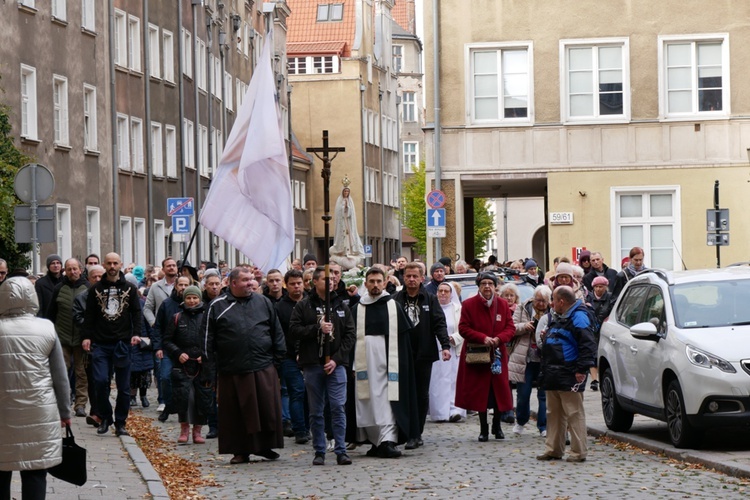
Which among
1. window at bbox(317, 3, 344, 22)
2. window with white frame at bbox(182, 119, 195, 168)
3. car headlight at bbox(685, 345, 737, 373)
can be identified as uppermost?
window at bbox(317, 3, 344, 22)

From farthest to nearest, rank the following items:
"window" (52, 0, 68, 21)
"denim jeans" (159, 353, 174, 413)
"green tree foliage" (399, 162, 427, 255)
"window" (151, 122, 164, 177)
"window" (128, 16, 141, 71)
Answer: "green tree foliage" (399, 162, 427, 255) → "window" (151, 122, 164, 177) → "window" (128, 16, 141, 71) → "window" (52, 0, 68, 21) → "denim jeans" (159, 353, 174, 413)

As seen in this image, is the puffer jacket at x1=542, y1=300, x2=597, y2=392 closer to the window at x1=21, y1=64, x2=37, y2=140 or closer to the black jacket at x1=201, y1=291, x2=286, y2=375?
the black jacket at x1=201, y1=291, x2=286, y2=375

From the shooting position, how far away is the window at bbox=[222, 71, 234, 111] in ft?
201

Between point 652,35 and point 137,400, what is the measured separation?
18.0m

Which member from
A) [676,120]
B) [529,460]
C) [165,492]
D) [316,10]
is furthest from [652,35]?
[316,10]

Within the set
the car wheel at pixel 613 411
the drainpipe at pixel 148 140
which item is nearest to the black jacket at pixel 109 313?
the car wheel at pixel 613 411

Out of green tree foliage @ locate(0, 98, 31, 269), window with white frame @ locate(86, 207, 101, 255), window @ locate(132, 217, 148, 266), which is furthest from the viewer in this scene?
window @ locate(132, 217, 148, 266)

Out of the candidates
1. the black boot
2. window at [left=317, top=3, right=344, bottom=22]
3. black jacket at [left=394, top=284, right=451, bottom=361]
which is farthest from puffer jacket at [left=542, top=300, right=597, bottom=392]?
window at [left=317, top=3, right=344, bottom=22]

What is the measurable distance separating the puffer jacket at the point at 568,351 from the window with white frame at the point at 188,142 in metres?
38.2

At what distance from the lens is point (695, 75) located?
1452 inches

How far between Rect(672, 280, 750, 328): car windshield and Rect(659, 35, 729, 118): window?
71.0 feet

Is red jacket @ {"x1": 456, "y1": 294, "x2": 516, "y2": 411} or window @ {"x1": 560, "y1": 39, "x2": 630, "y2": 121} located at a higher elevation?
window @ {"x1": 560, "y1": 39, "x2": 630, "y2": 121}

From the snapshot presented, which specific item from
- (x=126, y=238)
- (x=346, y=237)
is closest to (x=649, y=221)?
(x=346, y=237)

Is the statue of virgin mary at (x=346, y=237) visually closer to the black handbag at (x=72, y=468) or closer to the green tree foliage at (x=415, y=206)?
the black handbag at (x=72, y=468)
